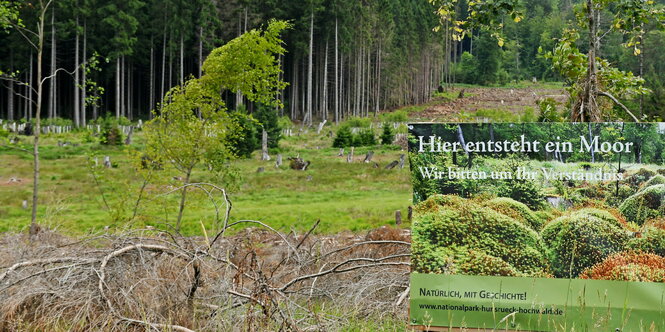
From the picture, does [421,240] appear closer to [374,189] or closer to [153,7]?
[374,189]

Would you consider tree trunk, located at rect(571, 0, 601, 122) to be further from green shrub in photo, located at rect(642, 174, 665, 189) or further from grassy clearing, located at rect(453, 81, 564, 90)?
grassy clearing, located at rect(453, 81, 564, 90)

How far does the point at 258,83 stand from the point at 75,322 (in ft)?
28.8

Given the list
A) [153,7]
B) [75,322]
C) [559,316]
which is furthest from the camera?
[153,7]

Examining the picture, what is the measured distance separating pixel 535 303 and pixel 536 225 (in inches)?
18.7

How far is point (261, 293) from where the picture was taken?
4434mm

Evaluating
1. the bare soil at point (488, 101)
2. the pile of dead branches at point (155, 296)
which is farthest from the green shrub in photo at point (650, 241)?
the bare soil at point (488, 101)

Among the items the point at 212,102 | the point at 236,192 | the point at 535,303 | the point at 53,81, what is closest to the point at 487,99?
the point at 53,81

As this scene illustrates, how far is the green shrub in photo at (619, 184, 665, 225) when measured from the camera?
375 centimetres

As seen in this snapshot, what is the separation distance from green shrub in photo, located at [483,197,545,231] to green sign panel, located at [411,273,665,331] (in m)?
0.35

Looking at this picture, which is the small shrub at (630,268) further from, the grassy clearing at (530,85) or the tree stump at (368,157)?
the grassy clearing at (530,85)

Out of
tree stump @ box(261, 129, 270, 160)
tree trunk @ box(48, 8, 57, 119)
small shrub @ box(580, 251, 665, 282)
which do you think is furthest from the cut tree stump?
small shrub @ box(580, 251, 665, 282)

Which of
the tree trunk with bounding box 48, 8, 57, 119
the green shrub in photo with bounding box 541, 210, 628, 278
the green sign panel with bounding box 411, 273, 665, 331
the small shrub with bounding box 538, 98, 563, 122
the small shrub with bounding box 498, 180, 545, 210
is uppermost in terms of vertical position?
the tree trunk with bounding box 48, 8, 57, 119

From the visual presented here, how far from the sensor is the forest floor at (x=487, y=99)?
5927 centimetres

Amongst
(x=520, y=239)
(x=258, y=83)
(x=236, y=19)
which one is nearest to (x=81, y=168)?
(x=258, y=83)
